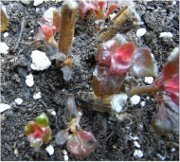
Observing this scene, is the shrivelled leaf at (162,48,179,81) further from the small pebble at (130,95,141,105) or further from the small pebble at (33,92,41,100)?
the small pebble at (33,92,41,100)

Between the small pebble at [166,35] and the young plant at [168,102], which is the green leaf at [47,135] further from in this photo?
the small pebble at [166,35]

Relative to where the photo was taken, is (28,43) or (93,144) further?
(28,43)

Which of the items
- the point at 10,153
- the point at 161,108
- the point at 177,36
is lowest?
the point at 10,153

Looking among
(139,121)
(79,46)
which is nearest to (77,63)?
(79,46)

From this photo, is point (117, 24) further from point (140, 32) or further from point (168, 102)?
point (168, 102)

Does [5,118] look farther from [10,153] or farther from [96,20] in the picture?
[96,20]

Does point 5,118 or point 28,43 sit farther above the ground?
point 28,43
